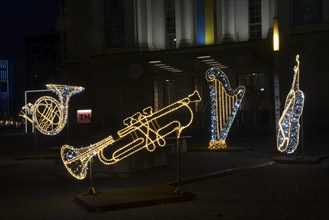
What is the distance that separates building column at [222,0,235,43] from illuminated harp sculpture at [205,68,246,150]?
19346mm

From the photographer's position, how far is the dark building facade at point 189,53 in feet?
120

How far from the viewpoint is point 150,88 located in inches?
1773

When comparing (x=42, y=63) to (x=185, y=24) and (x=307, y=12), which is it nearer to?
(x=185, y=24)

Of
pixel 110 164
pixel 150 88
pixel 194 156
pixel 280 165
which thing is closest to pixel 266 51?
pixel 150 88

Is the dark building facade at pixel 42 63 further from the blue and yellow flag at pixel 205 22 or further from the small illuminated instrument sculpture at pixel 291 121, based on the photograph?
the small illuminated instrument sculpture at pixel 291 121

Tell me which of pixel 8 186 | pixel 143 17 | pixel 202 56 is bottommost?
pixel 8 186

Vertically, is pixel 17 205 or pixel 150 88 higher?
pixel 150 88

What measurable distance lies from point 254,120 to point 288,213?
26.6m

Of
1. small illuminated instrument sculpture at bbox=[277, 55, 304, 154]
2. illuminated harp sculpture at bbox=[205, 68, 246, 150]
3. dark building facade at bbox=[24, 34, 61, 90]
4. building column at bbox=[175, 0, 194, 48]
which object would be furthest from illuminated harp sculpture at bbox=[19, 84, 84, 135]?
dark building facade at bbox=[24, 34, 61, 90]

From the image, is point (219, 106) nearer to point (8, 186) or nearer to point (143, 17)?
point (8, 186)

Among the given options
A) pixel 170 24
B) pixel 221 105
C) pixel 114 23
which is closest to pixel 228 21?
pixel 170 24

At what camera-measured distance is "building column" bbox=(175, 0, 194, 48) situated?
142 ft

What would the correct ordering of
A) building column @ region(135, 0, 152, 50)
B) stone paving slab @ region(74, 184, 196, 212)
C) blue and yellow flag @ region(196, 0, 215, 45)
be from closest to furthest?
stone paving slab @ region(74, 184, 196, 212) → blue and yellow flag @ region(196, 0, 215, 45) → building column @ region(135, 0, 152, 50)

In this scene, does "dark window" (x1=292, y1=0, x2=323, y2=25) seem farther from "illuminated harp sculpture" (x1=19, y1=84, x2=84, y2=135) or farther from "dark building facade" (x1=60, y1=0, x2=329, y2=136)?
"illuminated harp sculpture" (x1=19, y1=84, x2=84, y2=135)
